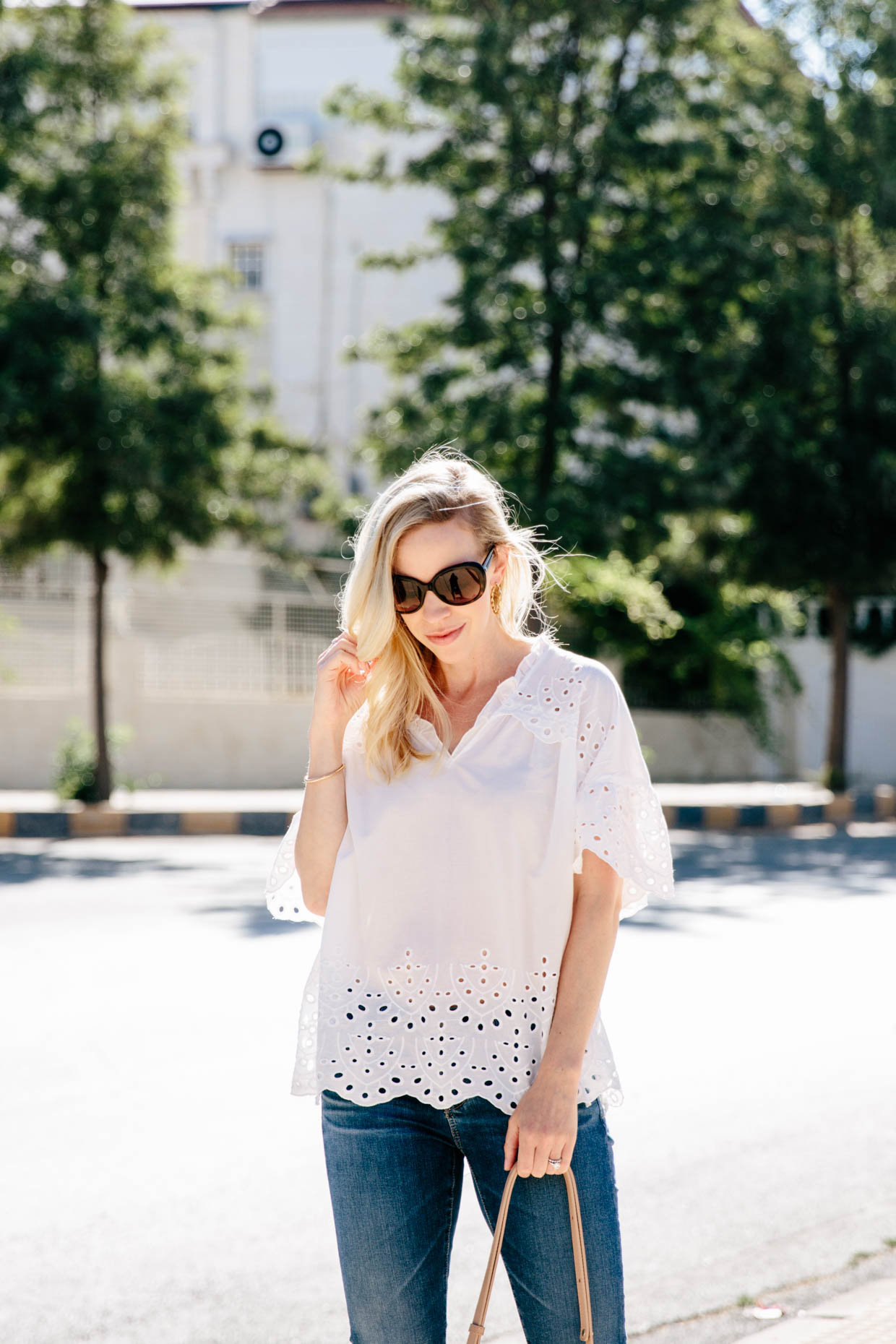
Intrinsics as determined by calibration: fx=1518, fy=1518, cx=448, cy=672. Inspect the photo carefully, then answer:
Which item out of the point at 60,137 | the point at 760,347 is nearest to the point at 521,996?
the point at 60,137

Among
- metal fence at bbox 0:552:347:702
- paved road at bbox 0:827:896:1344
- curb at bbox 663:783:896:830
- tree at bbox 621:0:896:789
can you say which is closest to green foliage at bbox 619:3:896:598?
tree at bbox 621:0:896:789

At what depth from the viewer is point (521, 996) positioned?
208 cm

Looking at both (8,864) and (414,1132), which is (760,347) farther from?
(414,1132)

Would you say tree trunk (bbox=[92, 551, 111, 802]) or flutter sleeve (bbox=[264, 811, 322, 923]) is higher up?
flutter sleeve (bbox=[264, 811, 322, 923])

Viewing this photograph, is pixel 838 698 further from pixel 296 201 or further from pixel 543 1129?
pixel 543 1129

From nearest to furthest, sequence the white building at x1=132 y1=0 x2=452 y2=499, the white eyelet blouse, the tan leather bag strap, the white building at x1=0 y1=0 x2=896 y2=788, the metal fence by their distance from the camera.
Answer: the tan leather bag strap, the white eyelet blouse, the metal fence, the white building at x1=0 y1=0 x2=896 y2=788, the white building at x1=132 y1=0 x2=452 y2=499

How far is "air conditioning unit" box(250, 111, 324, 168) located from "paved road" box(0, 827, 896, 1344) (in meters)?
24.8

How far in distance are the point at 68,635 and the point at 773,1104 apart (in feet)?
50.0

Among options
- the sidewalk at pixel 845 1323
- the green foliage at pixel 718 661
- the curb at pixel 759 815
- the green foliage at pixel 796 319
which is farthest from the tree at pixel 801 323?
the sidewalk at pixel 845 1323

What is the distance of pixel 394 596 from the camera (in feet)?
7.32

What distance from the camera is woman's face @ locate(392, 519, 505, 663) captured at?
221 cm

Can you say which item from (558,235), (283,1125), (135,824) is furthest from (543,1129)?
(558,235)

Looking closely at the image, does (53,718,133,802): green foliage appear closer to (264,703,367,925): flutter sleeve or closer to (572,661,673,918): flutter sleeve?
A: (264,703,367,925): flutter sleeve

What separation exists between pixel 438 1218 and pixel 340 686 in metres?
0.78
